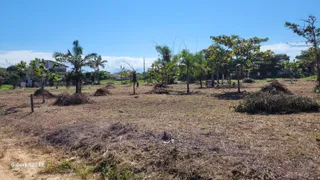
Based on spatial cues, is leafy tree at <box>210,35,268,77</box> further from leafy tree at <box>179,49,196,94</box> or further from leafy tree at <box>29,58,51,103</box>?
leafy tree at <box>29,58,51,103</box>

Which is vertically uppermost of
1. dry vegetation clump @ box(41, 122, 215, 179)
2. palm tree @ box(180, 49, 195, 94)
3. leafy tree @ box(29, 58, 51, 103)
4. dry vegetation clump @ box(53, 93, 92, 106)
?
palm tree @ box(180, 49, 195, 94)

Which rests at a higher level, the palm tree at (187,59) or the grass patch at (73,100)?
the palm tree at (187,59)

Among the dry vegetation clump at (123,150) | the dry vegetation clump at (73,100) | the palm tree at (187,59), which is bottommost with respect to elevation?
the dry vegetation clump at (123,150)

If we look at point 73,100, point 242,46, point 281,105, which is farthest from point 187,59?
point 281,105

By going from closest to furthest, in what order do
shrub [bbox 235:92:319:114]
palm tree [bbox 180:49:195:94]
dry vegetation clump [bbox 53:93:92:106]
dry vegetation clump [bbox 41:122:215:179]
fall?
dry vegetation clump [bbox 41:122:215:179], shrub [bbox 235:92:319:114], dry vegetation clump [bbox 53:93:92:106], palm tree [bbox 180:49:195:94]

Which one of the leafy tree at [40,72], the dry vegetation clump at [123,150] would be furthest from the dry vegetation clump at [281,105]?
the leafy tree at [40,72]

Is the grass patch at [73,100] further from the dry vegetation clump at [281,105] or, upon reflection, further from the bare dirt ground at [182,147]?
the dry vegetation clump at [281,105]

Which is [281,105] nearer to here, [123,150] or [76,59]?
[123,150]

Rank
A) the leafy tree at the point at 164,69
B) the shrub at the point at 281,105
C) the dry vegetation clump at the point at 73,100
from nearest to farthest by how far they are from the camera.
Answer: the shrub at the point at 281,105 → the dry vegetation clump at the point at 73,100 → the leafy tree at the point at 164,69

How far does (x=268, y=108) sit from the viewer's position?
1037cm

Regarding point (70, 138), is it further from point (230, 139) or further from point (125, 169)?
point (230, 139)

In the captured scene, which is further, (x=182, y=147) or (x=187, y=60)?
(x=187, y=60)

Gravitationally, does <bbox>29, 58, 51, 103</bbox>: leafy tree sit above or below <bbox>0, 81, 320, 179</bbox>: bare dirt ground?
above

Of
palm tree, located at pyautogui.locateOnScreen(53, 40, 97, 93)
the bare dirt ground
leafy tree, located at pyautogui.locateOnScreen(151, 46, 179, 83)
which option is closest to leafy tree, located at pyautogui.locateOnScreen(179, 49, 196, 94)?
leafy tree, located at pyautogui.locateOnScreen(151, 46, 179, 83)
